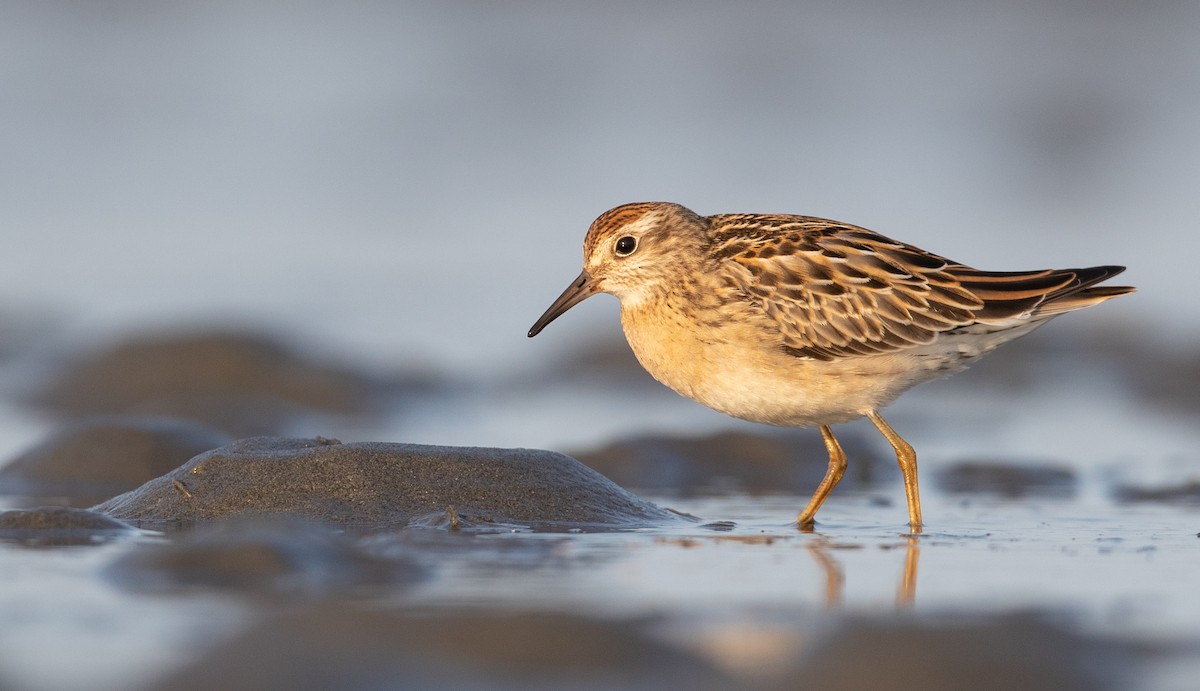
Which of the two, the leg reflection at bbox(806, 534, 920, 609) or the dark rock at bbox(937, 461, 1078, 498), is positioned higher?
the dark rock at bbox(937, 461, 1078, 498)

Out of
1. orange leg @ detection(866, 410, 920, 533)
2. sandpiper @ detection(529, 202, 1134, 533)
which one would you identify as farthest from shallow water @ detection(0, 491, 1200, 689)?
sandpiper @ detection(529, 202, 1134, 533)

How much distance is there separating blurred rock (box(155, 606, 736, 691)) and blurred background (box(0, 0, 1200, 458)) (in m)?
5.79

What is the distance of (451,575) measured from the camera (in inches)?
241

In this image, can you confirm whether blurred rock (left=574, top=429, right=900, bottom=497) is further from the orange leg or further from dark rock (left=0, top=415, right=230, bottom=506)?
dark rock (left=0, top=415, right=230, bottom=506)

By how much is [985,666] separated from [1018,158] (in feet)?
54.1

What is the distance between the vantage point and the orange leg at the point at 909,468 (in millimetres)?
8109

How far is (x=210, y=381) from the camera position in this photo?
12188mm

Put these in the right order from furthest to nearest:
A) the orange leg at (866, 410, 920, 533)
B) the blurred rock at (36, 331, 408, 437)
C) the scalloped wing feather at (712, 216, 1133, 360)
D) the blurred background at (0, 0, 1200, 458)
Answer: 1. the blurred background at (0, 0, 1200, 458)
2. the blurred rock at (36, 331, 408, 437)
3. the scalloped wing feather at (712, 216, 1133, 360)
4. the orange leg at (866, 410, 920, 533)

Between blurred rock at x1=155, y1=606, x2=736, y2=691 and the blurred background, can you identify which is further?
the blurred background

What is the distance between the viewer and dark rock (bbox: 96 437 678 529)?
24.5ft

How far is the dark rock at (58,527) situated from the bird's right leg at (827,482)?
316 centimetres

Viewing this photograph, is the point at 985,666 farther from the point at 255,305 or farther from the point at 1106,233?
the point at 1106,233

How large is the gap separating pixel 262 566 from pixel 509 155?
13.2 m

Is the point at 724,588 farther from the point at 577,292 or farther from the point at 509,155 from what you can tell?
the point at 509,155
